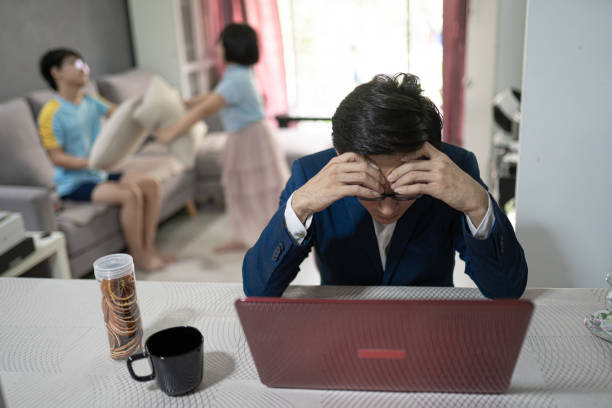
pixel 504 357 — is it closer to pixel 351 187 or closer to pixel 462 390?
pixel 462 390

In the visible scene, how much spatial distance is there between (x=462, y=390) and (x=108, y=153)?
228cm

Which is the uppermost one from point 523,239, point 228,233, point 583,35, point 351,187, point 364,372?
point 583,35

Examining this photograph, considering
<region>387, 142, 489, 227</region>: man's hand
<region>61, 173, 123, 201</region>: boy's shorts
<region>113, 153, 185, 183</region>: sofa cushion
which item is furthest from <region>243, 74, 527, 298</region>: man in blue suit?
<region>113, 153, 185, 183</region>: sofa cushion

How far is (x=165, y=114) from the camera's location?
9.46ft

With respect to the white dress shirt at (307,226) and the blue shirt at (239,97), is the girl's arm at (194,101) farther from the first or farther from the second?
the white dress shirt at (307,226)

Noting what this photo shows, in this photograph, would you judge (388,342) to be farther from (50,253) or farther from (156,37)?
(156,37)

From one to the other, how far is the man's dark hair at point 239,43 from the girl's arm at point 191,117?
24 cm

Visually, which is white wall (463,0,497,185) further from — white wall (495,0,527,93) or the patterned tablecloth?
the patterned tablecloth

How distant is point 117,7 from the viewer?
436cm

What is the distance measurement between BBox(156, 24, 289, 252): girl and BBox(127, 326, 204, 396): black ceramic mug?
213 cm

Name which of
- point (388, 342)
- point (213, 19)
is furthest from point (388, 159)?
point (213, 19)

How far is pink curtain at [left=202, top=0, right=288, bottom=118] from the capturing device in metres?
4.78

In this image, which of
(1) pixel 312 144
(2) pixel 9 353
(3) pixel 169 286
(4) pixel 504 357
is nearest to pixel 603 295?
(4) pixel 504 357

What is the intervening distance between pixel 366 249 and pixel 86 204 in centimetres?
210
